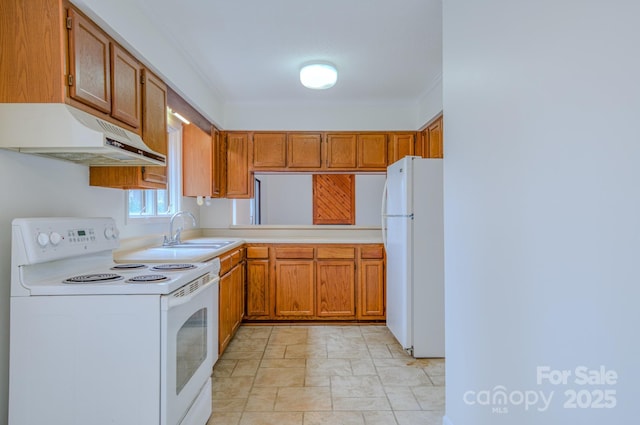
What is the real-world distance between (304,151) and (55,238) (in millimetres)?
2773

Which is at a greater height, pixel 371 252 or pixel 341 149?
pixel 341 149

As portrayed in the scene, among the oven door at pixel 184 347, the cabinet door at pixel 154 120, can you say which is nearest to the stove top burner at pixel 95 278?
the oven door at pixel 184 347

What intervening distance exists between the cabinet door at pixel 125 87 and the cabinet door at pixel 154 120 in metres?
0.07

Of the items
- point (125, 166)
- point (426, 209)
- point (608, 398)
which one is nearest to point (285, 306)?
point (426, 209)

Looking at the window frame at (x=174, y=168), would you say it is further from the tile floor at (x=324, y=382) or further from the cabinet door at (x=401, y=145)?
the cabinet door at (x=401, y=145)

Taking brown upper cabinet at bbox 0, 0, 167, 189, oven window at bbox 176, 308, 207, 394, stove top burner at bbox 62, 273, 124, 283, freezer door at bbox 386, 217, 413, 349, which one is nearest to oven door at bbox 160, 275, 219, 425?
oven window at bbox 176, 308, 207, 394

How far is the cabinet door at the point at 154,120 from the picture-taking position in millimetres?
2176

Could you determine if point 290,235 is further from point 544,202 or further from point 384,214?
point 544,202

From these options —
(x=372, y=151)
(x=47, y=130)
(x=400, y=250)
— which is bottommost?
(x=400, y=250)

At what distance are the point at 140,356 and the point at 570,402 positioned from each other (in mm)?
1494

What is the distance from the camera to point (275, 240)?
3844 millimetres

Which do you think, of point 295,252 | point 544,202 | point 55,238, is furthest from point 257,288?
point 544,202

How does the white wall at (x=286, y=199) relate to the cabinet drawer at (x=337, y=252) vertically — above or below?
above

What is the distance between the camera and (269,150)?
4.00 metres
